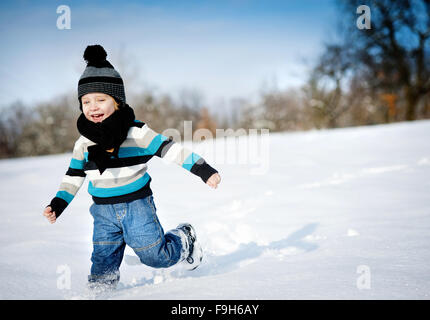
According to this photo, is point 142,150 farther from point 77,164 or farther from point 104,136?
point 77,164

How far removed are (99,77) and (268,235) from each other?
5.16 feet

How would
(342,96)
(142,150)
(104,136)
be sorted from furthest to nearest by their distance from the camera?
(342,96) → (142,150) → (104,136)

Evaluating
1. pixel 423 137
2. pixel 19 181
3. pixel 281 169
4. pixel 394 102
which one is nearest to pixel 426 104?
pixel 394 102

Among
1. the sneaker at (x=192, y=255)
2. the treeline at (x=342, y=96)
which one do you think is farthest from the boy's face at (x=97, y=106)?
the treeline at (x=342, y=96)

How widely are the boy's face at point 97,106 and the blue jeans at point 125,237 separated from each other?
0.48 metres

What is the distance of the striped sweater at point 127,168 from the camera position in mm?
1453

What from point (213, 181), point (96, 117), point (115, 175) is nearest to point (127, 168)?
point (115, 175)

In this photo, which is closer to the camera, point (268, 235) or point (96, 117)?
point (96, 117)

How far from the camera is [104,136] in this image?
4.62ft

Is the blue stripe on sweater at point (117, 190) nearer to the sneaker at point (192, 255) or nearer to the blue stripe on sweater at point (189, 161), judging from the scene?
the blue stripe on sweater at point (189, 161)

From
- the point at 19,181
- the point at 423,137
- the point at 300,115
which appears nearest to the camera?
the point at 19,181
